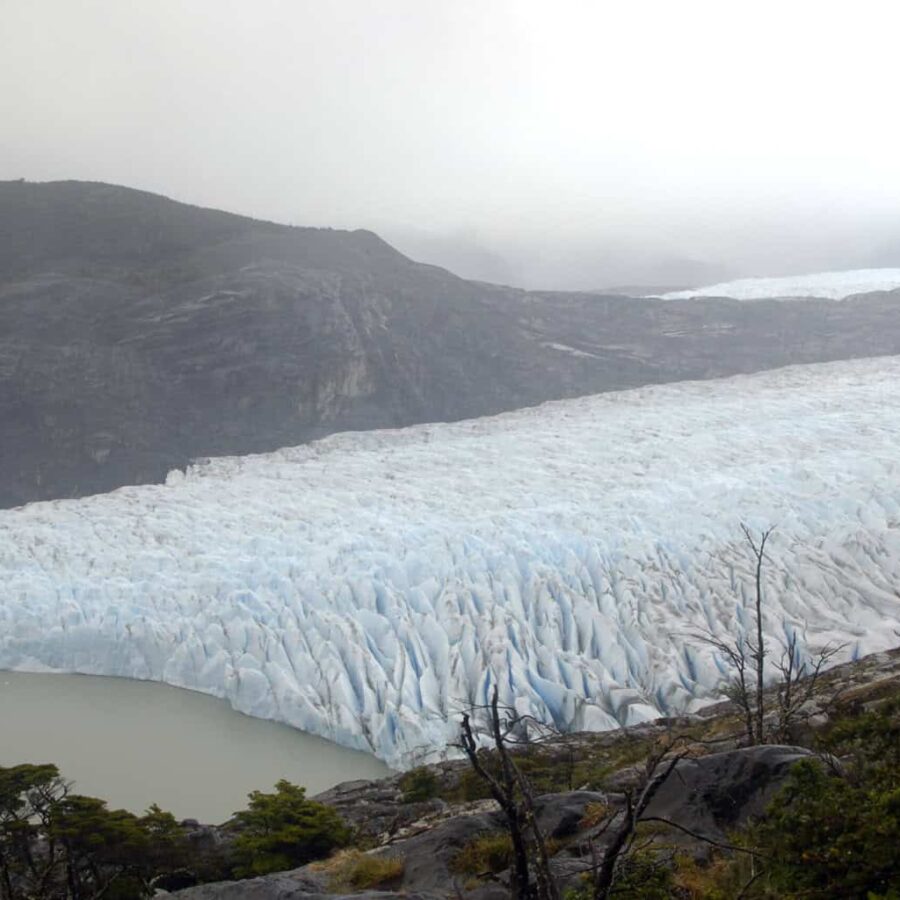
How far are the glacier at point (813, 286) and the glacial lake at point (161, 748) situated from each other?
103ft

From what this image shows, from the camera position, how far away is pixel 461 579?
653 inches

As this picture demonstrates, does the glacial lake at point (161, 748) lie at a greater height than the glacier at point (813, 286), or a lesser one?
lesser

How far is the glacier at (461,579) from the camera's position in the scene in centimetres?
1469

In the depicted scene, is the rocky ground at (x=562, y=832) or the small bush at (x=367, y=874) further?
the small bush at (x=367, y=874)

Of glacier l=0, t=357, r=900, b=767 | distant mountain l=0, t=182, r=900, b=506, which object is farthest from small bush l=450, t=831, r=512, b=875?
distant mountain l=0, t=182, r=900, b=506

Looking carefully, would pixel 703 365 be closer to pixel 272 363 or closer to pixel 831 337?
pixel 831 337

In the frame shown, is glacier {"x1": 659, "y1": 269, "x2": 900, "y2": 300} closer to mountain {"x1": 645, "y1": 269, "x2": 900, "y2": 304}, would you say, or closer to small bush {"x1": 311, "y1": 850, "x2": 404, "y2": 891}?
mountain {"x1": 645, "y1": 269, "x2": 900, "y2": 304}

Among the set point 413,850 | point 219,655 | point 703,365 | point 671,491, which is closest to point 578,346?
point 703,365

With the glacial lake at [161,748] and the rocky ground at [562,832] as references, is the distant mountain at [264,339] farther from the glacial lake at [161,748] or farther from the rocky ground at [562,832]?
the rocky ground at [562,832]

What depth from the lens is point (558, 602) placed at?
16141 millimetres

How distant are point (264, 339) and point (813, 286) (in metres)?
28.0

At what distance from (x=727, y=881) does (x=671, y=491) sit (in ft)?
48.2

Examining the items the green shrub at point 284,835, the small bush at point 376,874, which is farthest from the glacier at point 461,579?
the small bush at point 376,874

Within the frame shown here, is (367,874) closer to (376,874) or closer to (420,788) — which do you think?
(376,874)
